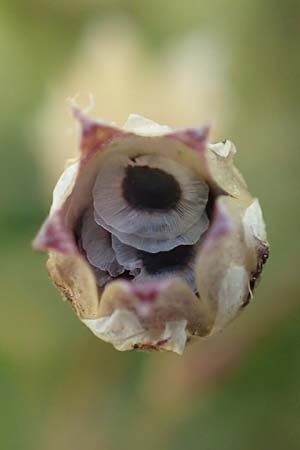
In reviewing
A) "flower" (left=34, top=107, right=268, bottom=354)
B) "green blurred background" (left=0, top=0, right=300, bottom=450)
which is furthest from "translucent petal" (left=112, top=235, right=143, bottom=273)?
"green blurred background" (left=0, top=0, right=300, bottom=450)

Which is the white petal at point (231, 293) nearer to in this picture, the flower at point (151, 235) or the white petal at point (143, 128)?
the flower at point (151, 235)

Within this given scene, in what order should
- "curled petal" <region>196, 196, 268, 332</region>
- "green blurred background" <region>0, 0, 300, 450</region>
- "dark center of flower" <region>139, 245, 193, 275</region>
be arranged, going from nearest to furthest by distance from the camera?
"curled petal" <region>196, 196, 268, 332</region>
"dark center of flower" <region>139, 245, 193, 275</region>
"green blurred background" <region>0, 0, 300, 450</region>

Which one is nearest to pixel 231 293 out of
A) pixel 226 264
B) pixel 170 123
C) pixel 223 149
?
pixel 226 264

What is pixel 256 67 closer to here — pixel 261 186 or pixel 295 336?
pixel 261 186

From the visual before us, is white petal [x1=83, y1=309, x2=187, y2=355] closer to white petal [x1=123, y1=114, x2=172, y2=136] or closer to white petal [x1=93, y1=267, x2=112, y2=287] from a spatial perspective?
white petal [x1=93, y1=267, x2=112, y2=287]

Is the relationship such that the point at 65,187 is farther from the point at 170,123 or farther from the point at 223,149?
the point at 170,123

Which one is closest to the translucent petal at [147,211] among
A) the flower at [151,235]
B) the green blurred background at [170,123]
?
the flower at [151,235]

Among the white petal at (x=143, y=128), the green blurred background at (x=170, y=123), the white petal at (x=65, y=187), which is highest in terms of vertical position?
the white petal at (x=143, y=128)
